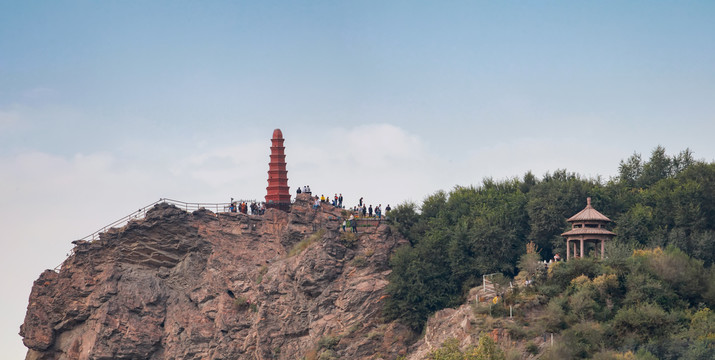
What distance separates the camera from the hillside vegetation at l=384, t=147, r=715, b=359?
239ft

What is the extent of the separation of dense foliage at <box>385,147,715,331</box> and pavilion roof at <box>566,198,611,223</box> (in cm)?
247

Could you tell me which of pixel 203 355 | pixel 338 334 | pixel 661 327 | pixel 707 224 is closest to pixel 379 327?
pixel 338 334

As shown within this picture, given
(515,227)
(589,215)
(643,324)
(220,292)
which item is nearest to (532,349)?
(643,324)

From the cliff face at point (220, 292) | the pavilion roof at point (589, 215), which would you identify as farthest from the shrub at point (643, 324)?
the cliff face at point (220, 292)

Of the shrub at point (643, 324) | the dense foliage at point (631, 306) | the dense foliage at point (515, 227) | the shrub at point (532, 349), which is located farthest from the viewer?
the dense foliage at point (515, 227)

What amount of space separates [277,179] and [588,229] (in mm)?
26484

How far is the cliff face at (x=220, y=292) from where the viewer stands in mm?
84625

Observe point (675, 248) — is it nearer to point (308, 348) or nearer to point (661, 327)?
point (661, 327)

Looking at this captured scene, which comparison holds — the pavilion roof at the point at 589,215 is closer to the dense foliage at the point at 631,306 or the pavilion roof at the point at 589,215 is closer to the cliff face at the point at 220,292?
the dense foliage at the point at 631,306

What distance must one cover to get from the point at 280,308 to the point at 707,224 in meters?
31.9

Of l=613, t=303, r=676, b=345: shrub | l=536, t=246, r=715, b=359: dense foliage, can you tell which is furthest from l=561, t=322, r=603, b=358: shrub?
l=613, t=303, r=676, b=345: shrub

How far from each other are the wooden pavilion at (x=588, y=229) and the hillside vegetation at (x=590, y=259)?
3.98 feet

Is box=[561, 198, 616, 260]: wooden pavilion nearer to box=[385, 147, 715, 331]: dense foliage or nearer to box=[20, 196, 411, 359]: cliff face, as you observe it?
box=[385, 147, 715, 331]: dense foliage

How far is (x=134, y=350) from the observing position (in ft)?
290
